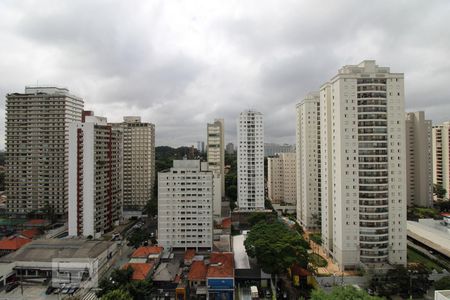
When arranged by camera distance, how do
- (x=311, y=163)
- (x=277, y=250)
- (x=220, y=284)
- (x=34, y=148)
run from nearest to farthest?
(x=220, y=284) < (x=277, y=250) < (x=311, y=163) < (x=34, y=148)

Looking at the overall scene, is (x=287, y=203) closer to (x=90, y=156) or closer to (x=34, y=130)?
(x=90, y=156)

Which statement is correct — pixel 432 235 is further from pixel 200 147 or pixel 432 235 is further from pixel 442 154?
pixel 200 147

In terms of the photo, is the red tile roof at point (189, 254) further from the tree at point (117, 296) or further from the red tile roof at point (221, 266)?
the tree at point (117, 296)

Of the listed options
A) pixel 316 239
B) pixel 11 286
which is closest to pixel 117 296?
pixel 11 286

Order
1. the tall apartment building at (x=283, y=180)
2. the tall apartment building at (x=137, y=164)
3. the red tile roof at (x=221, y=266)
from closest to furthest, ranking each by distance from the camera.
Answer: the red tile roof at (x=221, y=266) < the tall apartment building at (x=137, y=164) < the tall apartment building at (x=283, y=180)

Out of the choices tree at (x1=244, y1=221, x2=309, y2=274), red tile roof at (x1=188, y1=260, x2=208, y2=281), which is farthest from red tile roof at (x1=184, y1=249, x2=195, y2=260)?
tree at (x1=244, y1=221, x2=309, y2=274)

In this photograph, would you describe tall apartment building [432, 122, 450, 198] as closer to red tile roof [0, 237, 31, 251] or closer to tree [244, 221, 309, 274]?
tree [244, 221, 309, 274]

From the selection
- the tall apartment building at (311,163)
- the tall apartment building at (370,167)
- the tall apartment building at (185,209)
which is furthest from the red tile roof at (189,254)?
the tall apartment building at (311,163)

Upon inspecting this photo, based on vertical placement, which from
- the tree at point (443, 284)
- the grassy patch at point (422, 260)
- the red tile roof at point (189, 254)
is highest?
the tree at point (443, 284)
